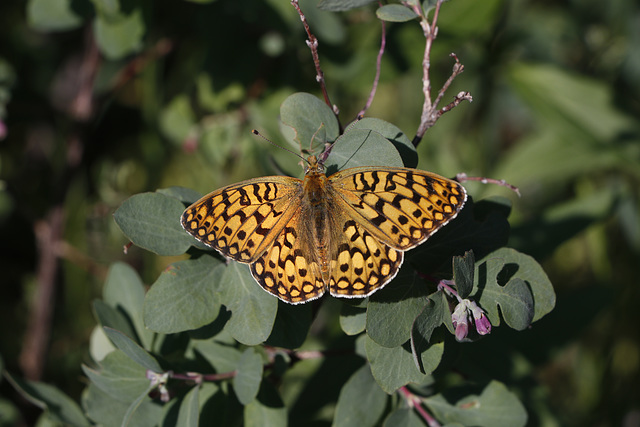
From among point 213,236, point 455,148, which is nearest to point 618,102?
point 455,148

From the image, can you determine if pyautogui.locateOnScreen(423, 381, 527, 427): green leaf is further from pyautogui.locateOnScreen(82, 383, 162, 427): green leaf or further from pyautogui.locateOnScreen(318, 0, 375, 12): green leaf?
pyautogui.locateOnScreen(318, 0, 375, 12): green leaf

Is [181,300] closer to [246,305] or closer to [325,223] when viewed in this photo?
[246,305]

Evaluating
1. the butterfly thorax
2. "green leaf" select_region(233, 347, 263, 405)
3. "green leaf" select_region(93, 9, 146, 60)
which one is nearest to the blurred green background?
"green leaf" select_region(93, 9, 146, 60)

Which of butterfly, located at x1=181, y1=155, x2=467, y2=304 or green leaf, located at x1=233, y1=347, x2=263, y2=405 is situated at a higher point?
butterfly, located at x1=181, y1=155, x2=467, y2=304

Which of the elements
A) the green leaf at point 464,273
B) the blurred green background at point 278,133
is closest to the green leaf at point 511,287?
the green leaf at point 464,273

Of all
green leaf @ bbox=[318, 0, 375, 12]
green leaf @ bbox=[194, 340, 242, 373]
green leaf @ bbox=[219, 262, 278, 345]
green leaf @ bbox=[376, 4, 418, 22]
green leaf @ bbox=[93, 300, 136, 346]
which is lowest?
green leaf @ bbox=[194, 340, 242, 373]

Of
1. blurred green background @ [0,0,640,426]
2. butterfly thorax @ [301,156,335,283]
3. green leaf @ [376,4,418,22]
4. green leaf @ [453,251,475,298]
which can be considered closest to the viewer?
green leaf @ [453,251,475,298]

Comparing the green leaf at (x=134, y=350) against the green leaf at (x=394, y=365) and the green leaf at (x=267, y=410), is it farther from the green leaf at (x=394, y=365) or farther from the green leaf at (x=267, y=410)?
the green leaf at (x=394, y=365)
